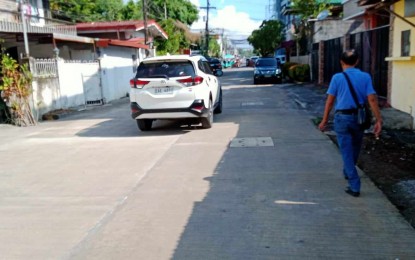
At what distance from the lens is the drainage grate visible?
847cm

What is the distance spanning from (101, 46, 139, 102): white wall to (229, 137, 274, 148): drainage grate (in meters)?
12.1

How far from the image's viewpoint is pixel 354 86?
513 centimetres

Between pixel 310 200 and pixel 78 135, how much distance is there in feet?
24.2

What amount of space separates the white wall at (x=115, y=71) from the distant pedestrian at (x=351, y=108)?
51.5 ft

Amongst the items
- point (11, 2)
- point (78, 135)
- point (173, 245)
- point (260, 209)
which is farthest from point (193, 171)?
point (11, 2)

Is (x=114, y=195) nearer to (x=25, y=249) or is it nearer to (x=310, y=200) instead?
(x=25, y=249)

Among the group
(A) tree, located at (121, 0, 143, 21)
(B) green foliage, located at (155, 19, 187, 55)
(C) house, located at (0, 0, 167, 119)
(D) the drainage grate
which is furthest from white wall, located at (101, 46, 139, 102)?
(A) tree, located at (121, 0, 143, 21)

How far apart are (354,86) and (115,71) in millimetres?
17948

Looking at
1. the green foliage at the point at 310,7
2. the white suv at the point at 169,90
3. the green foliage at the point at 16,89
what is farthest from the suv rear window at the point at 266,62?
the white suv at the point at 169,90

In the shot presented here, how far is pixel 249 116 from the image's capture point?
1243cm

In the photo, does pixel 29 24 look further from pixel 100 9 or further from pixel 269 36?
pixel 269 36

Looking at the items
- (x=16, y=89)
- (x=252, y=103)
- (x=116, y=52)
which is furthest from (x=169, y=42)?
(x=16, y=89)

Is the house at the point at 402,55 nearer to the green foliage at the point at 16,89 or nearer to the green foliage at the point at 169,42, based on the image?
the green foliage at the point at 16,89

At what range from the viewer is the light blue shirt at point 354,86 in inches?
201
